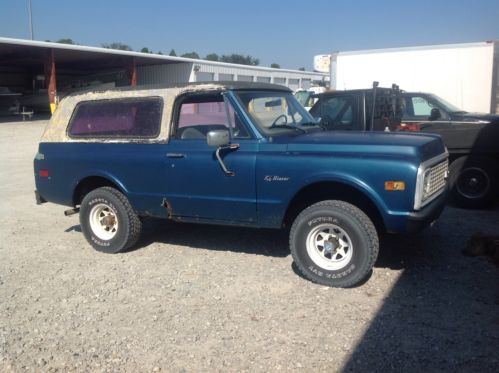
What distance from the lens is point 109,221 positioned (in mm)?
5883

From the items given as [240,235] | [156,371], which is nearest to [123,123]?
[240,235]

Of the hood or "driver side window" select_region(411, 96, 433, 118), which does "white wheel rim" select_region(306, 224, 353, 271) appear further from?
"driver side window" select_region(411, 96, 433, 118)

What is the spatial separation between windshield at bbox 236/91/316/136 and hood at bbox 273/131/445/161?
0.85 feet

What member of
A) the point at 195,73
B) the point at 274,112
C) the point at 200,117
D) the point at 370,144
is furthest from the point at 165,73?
the point at 370,144

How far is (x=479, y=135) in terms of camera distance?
284 inches

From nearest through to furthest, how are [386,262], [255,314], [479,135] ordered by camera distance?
[255,314] → [386,262] → [479,135]

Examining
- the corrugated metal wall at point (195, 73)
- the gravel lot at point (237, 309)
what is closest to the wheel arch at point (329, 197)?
the gravel lot at point (237, 309)

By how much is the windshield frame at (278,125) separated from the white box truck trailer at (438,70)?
10300mm

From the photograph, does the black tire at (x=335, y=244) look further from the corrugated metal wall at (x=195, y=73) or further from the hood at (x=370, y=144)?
the corrugated metal wall at (x=195, y=73)

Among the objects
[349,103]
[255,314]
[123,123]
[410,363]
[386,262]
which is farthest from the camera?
[349,103]

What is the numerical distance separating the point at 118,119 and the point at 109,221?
1.25 m

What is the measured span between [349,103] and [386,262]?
3.74 meters

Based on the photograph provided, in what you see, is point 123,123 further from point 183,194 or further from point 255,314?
point 255,314

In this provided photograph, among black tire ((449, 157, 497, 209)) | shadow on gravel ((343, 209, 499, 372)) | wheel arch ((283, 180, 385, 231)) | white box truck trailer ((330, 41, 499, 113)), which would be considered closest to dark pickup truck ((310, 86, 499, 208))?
black tire ((449, 157, 497, 209))
